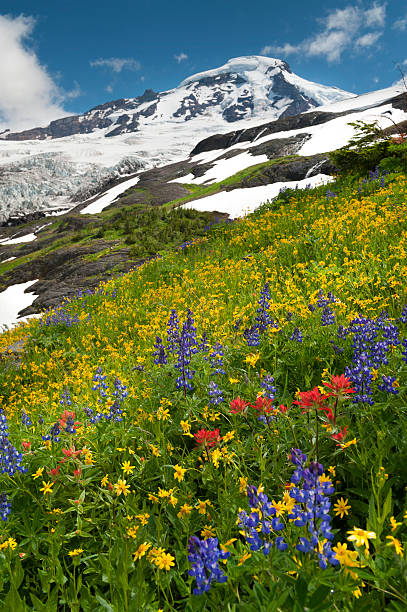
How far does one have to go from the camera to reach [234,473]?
215cm

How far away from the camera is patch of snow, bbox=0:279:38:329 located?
709 inches

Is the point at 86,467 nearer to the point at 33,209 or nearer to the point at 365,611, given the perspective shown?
the point at 365,611

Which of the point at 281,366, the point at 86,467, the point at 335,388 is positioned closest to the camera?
the point at 335,388

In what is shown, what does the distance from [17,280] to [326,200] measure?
24.2 m

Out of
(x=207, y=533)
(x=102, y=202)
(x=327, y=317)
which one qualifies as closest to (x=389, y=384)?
(x=327, y=317)

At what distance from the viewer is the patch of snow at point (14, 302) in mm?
18016

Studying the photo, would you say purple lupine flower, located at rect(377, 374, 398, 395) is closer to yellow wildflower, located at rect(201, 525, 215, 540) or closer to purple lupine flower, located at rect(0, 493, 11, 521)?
yellow wildflower, located at rect(201, 525, 215, 540)

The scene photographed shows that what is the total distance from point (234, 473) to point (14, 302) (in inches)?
866

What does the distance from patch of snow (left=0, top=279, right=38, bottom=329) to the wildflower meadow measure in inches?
569

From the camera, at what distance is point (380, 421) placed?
2.28 m

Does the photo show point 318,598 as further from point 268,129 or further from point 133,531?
point 268,129

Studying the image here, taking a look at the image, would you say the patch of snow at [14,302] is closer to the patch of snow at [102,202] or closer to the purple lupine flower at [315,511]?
the purple lupine flower at [315,511]

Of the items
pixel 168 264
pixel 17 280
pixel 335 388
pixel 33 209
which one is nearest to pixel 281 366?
pixel 335 388

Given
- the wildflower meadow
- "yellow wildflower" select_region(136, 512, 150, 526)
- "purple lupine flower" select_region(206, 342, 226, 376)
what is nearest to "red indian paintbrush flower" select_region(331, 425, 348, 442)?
the wildflower meadow
